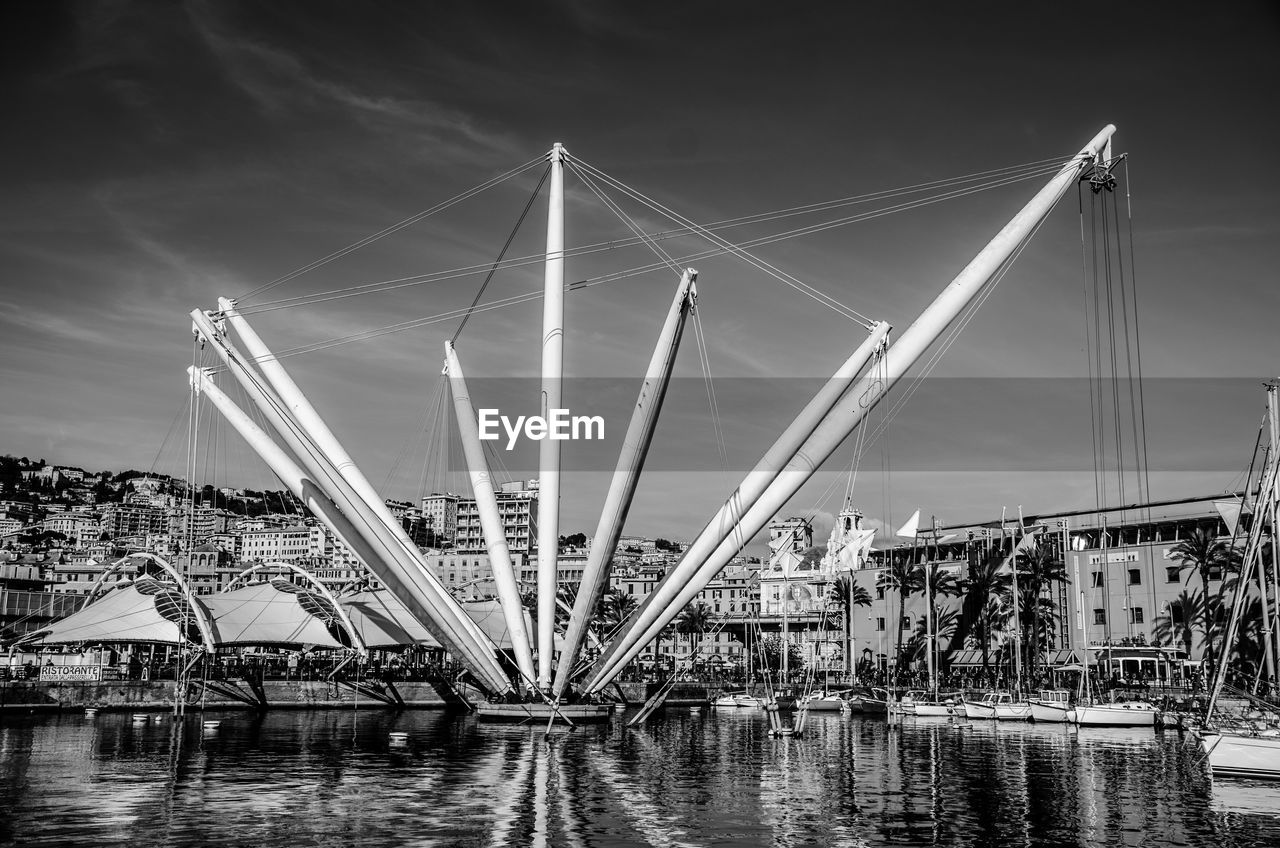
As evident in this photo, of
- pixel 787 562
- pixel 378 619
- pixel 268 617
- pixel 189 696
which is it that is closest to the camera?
pixel 189 696

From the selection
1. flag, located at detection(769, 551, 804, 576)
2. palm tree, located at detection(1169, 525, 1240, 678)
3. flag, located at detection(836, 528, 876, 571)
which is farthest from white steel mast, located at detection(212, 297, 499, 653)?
flag, located at detection(769, 551, 804, 576)

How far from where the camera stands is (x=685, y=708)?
99.2 metres

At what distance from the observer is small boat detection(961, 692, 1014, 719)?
244ft

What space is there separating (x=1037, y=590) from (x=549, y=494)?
52612mm

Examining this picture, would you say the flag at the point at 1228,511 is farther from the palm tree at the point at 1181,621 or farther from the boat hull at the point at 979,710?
the boat hull at the point at 979,710

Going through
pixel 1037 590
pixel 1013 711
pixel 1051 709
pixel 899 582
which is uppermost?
pixel 899 582

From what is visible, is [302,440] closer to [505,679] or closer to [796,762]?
[505,679]

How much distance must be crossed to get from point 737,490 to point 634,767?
1206cm

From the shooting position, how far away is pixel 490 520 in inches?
2291

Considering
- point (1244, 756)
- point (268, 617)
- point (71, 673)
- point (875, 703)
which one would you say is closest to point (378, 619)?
point (268, 617)

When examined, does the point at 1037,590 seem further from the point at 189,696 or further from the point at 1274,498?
the point at 189,696

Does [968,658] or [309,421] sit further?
[968,658]

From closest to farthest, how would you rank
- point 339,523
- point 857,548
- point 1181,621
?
1. point 339,523
2. point 1181,621
3. point 857,548

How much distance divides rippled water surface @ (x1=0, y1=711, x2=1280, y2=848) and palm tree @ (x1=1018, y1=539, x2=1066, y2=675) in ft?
104
